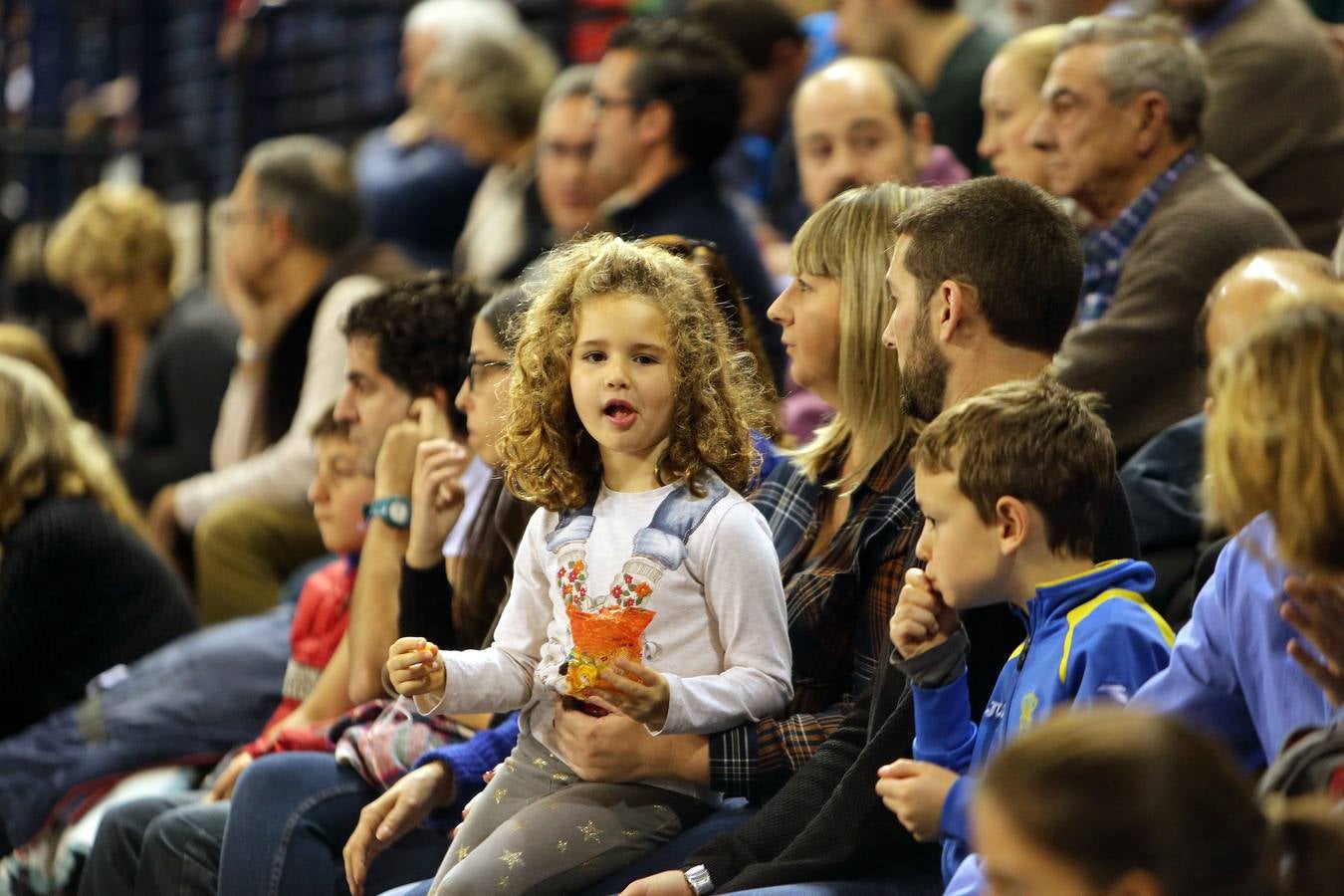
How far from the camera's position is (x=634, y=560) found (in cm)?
266

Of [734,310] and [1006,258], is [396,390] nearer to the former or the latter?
[734,310]

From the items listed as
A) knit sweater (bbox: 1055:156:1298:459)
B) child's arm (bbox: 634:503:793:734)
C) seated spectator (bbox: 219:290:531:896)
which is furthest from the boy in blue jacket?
knit sweater (bbox: 1055:156:1298:459)

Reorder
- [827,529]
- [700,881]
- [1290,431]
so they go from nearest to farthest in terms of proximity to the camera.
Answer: [1290,431], [700,881], [827,529]

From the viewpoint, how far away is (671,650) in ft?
8.76

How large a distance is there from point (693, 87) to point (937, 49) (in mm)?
1058

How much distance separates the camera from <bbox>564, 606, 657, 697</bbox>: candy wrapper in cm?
263

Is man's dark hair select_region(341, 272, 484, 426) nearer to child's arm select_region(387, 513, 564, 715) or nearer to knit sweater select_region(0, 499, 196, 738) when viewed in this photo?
child's arm select_region(387, 513, 564, 715)

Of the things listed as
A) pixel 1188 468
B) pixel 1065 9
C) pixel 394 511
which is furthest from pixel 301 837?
pixel 1065 9

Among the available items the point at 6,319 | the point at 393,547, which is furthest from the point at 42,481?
the point at 6,319

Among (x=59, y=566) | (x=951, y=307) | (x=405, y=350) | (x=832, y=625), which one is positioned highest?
(x=951, y=307)

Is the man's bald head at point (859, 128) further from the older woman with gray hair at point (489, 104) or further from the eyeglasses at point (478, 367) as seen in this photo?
the eyeglasses at point (478, 367)

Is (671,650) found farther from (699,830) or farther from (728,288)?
(728,288)

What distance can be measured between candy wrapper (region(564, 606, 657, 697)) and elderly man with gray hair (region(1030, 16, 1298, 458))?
55.2 inches

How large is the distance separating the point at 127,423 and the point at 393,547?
141 inches
